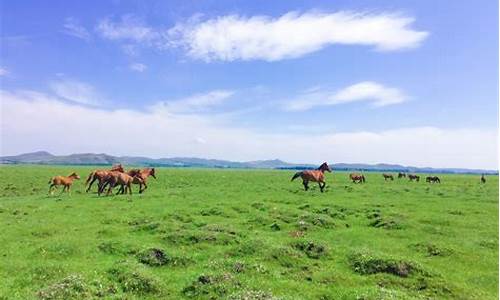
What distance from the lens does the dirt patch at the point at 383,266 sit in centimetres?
1558

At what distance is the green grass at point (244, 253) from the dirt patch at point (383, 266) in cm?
4

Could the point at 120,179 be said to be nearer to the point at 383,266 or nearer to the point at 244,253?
the point at 244,253

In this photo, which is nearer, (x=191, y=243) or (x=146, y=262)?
(x=146, y=262)

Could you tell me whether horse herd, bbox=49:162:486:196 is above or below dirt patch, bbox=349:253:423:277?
above

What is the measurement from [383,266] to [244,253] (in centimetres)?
544

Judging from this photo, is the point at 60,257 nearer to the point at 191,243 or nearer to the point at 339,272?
the point at 191,243

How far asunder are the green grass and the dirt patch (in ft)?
0.13

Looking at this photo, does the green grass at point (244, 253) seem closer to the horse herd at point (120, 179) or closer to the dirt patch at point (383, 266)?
the dirt patch at point (383, 266)

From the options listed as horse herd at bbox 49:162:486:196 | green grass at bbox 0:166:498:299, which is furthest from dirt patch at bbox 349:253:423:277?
horse herd at bbox 49:162:486:196

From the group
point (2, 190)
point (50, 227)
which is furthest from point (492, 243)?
point (2, 190)

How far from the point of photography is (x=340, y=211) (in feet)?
94.0

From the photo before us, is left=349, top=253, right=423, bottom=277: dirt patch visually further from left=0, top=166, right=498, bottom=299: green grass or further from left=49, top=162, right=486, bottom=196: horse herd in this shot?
left=49, top=162, right=486, bottom=196: horse herd

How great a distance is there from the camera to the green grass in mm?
13883

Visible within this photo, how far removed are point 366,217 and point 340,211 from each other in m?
2.05
